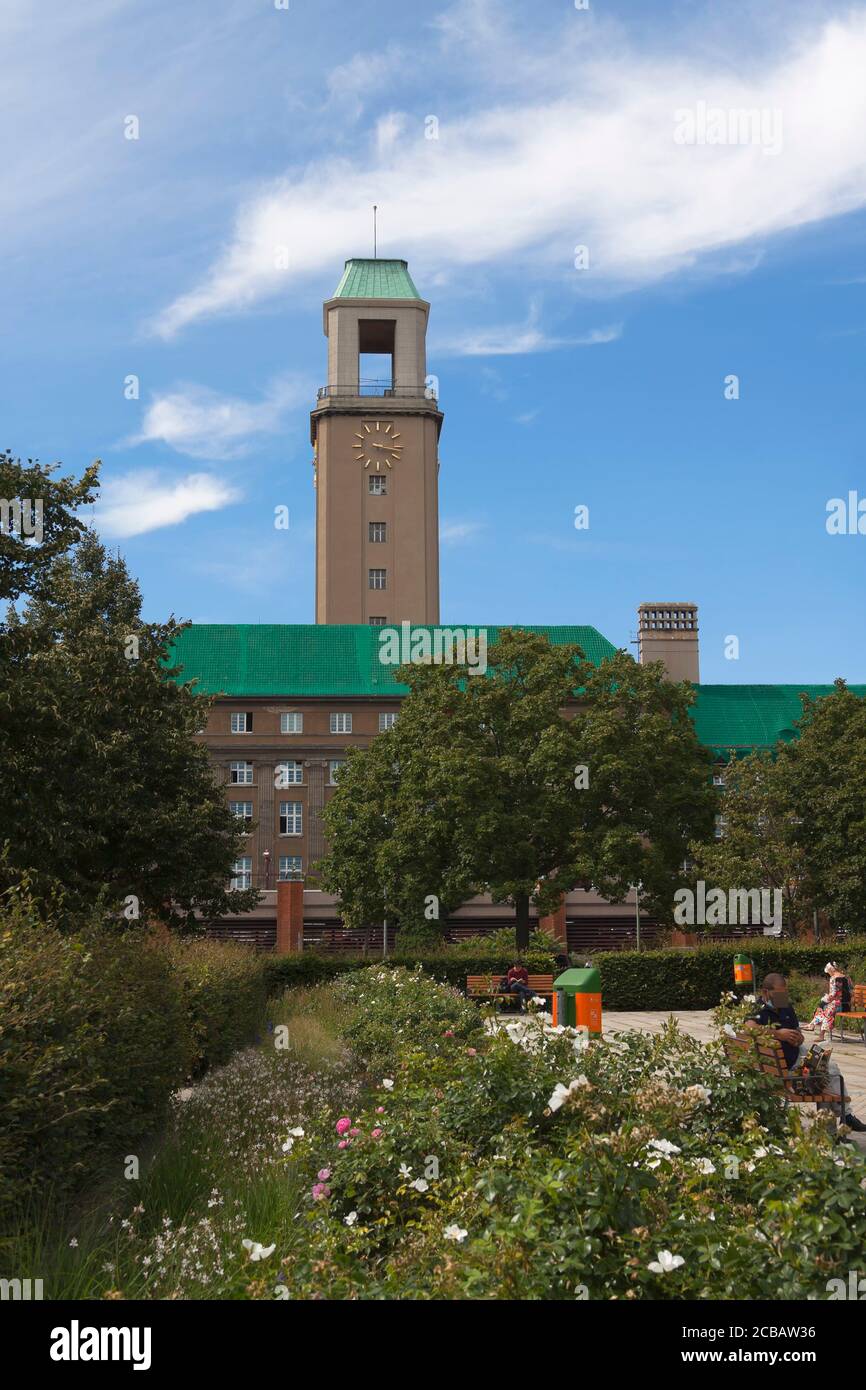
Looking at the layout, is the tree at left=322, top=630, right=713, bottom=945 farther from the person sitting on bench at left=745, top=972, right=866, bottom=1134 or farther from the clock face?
the clock face

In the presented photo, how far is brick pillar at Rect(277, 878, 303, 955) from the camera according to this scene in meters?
59.0

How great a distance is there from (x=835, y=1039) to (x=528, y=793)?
2317 centimetres

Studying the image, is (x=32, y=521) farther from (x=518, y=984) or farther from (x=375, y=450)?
(x=375, y=450)

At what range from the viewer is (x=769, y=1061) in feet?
36.7

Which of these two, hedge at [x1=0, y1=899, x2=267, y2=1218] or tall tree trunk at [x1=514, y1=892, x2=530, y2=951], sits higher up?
hedge at [x1=0, y1=899, x2=267, y2=1218]

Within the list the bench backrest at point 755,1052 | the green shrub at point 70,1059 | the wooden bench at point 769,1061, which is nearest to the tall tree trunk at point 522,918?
the wooden bench at point 769,1061

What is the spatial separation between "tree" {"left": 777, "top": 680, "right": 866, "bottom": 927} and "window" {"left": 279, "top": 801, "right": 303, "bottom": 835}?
103 ft

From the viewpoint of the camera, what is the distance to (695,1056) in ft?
28.6

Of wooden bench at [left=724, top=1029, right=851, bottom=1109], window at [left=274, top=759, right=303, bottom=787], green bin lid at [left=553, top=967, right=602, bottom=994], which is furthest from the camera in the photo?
window at [left=274, top=759, right=303, bottom=787]

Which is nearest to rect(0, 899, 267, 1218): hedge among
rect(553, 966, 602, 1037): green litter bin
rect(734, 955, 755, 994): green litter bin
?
rect(553, 966, 602, 1037): green litter bin

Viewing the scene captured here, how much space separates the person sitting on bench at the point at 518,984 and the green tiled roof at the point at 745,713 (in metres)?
41.9

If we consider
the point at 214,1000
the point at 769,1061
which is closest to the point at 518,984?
the point at 214,1000
